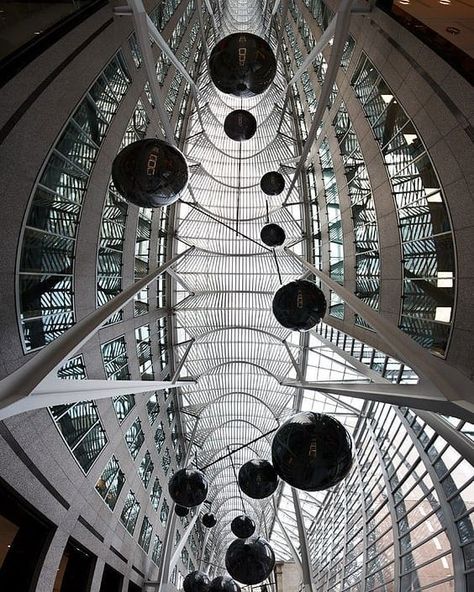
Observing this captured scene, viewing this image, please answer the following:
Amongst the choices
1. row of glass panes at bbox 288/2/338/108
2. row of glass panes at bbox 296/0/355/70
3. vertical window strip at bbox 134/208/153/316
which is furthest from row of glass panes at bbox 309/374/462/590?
row of glass panes at bbox 288/2/338/108

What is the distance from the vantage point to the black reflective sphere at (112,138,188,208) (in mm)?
5484

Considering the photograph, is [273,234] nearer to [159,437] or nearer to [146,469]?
[146,469]

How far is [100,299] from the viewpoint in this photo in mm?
14438

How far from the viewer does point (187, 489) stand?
33.4 feet

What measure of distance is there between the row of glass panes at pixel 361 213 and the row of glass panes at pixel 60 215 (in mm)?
8148

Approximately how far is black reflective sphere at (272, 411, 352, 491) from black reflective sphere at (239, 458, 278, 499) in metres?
3.38

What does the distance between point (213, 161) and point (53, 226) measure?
18937 millimetres

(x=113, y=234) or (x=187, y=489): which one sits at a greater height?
(x=113, y=234)

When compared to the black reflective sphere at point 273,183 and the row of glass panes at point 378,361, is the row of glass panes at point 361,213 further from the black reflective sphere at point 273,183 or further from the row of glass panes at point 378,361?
the black reflective sphere at point 273,183

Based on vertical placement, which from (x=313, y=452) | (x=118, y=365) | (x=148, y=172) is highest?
(x=118, y=365)

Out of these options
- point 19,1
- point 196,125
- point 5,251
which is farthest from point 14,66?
point 196,125

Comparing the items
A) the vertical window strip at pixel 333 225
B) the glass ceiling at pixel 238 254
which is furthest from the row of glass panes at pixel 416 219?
the glass ceiling at pixel 238 254

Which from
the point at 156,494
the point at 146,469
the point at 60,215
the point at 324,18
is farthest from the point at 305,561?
the point at 324,18

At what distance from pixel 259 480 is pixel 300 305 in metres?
3.81
